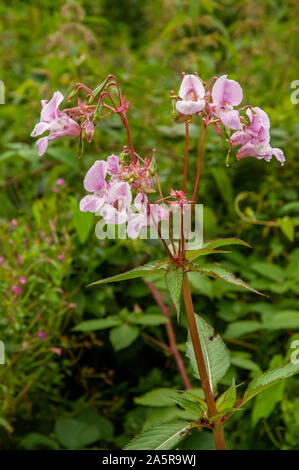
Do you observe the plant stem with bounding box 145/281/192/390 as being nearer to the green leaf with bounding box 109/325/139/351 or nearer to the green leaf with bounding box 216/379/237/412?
the green leaf with bounding box 109/325/139/351

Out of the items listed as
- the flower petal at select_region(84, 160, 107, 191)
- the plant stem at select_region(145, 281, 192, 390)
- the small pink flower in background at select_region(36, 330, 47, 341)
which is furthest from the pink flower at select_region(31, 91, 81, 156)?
the plant stem at select_region(145, 281, 192, 390)

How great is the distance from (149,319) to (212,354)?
1.09 feet

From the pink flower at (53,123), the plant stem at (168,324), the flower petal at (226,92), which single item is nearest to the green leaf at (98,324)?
the plant stem at (168,324)

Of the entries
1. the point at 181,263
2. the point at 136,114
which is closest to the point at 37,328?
the point at 181,263

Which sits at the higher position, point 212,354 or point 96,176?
point 96,176

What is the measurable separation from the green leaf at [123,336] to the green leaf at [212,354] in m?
0.28

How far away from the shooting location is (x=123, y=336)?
3.70 ft

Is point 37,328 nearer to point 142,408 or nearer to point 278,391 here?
point 142,408

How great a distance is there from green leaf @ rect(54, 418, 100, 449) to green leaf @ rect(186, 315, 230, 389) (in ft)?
1.42

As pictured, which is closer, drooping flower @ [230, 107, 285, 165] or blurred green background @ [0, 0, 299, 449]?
drooping flower @ [230, 107, 285, 165]

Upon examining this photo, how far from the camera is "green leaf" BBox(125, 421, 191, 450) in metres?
0.70

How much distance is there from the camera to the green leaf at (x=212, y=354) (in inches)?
31.8

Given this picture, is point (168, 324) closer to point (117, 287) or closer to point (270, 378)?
point (117, 287)

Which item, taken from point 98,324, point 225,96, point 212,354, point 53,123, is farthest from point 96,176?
point 98,324
